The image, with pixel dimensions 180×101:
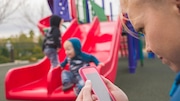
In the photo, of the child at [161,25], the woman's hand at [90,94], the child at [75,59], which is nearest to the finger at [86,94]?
the woman's hand at [90,94]

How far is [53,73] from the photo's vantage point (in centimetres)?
331

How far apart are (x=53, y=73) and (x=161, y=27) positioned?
9.65ft

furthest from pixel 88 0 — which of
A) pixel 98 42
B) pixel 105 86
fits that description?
pixel 105 86

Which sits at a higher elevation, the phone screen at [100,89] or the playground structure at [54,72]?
the phone screen at [100,89]

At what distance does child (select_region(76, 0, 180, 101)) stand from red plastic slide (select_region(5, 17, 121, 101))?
103 inches

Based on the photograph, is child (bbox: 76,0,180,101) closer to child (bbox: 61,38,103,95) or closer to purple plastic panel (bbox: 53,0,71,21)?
child (bbox: 61,38,103,95)

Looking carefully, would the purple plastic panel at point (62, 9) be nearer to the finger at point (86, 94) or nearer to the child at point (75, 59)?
the child at point (75, 59)

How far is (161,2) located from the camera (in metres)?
0.42

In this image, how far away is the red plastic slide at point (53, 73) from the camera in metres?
3.25

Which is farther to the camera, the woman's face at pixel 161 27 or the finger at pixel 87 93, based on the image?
the finger at pixel 87 93

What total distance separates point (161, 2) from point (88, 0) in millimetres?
6233

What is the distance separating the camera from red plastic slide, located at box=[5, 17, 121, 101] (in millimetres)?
3246

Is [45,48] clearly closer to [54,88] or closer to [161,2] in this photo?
[54,88]

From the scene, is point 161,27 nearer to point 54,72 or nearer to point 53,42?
point 54,72
